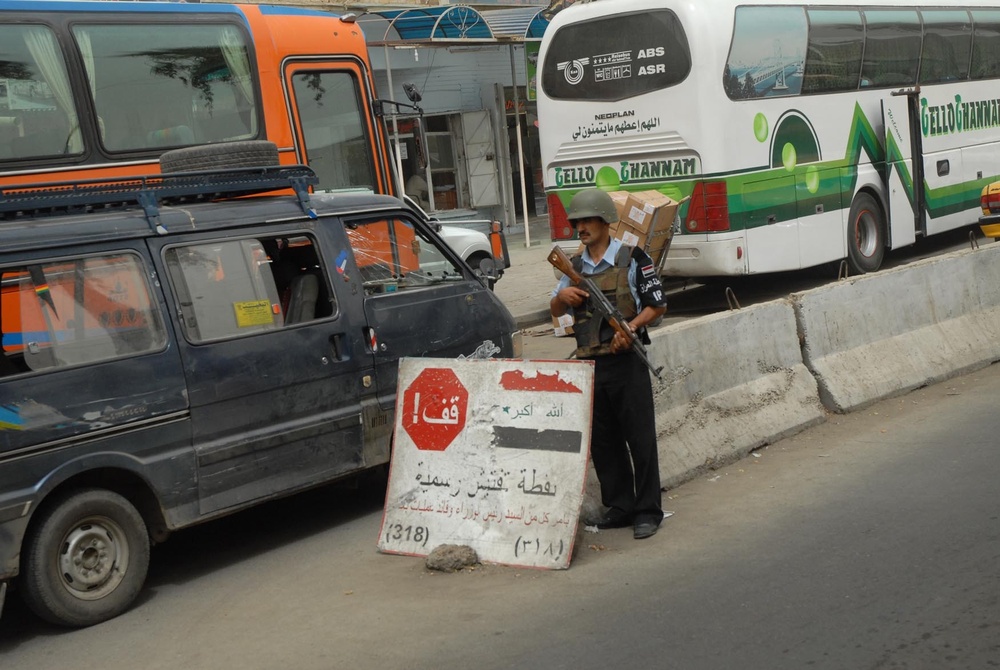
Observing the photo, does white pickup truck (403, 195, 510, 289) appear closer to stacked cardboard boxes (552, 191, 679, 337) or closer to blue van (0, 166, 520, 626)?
stacked cardboard boxes (552, 191, 679, 337)

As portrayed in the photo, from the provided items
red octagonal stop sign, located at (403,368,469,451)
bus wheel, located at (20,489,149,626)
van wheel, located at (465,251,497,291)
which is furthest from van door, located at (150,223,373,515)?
van wheel, located at (465,251,497,291)

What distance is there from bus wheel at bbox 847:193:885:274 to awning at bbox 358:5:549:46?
682cm

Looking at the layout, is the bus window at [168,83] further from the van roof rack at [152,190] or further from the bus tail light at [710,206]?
the bus tail light at [710,206]

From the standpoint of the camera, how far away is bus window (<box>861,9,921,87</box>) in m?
14.7

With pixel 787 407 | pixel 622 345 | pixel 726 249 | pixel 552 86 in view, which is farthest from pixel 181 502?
pixel 552 86

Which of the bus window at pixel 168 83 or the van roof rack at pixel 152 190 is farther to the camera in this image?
the bus window at pixel 168 83

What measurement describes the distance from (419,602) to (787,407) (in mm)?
3557

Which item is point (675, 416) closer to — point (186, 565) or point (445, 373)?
point (445, 373)

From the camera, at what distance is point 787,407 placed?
7.93m

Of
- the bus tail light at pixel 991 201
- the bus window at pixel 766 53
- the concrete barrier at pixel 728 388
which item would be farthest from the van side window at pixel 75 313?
the bus tail light at pixel 991 201

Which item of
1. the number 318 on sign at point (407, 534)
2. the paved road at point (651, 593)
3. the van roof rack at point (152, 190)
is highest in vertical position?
the van roof rack at point (152, 190)

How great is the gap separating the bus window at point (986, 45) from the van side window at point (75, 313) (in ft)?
47.2

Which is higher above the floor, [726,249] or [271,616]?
[726,249]

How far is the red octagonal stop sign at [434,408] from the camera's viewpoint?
239 inches
